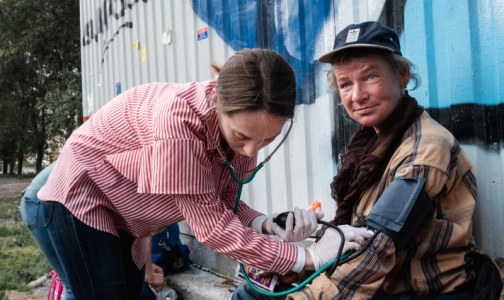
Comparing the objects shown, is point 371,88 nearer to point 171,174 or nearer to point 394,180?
point 394,180

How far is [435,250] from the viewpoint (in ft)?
5.03

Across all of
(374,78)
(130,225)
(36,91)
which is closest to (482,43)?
(374,78)

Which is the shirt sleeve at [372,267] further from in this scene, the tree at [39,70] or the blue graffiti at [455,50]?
the tree at [39,70]

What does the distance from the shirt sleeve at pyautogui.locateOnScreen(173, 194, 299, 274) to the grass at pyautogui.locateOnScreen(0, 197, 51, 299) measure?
3.15 m

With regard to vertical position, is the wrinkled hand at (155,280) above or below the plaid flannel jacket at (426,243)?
below

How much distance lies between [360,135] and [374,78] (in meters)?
0.34

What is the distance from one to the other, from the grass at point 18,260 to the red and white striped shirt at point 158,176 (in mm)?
2604

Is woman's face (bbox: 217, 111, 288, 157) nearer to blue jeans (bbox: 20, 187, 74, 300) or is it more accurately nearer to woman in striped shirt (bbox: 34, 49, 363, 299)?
woman in striped shirt (bbox: 34, 49, 363, 299)

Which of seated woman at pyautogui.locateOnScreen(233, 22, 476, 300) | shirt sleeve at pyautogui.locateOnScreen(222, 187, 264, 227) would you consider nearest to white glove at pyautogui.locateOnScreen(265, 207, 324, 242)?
seated woman at pyautogui.locateOnScreen(233, 22, 476, 300)

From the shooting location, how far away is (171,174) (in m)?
1.53

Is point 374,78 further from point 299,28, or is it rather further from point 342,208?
point 299,28

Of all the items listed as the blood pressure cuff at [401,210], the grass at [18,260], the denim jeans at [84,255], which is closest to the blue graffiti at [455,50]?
the blood pressure cuff at [401,210]

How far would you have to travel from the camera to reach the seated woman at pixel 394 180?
1.49 metres

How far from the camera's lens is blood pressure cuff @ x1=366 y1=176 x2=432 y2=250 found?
1.43 m
